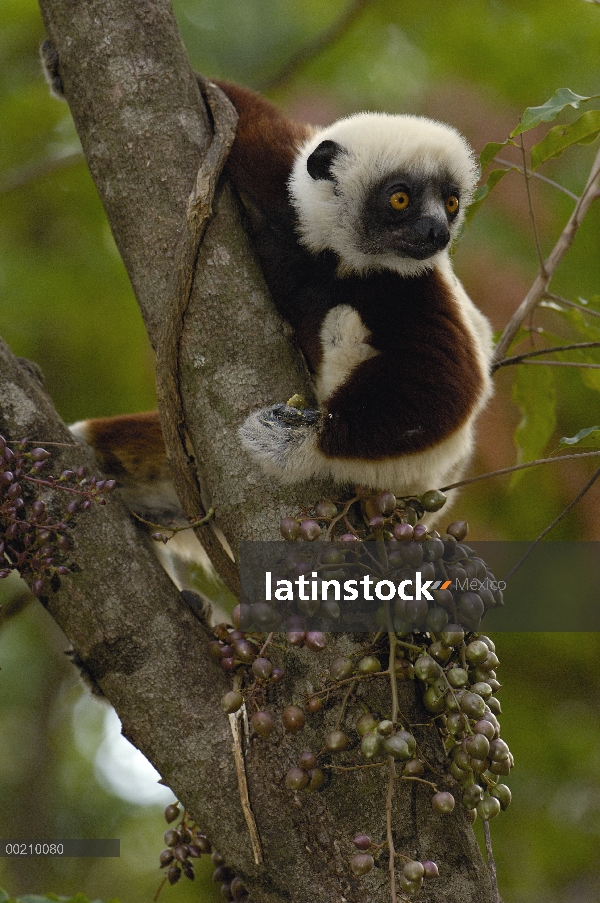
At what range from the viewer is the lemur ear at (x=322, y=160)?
3.41 metres

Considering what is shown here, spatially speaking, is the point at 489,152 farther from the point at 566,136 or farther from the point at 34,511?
the point at 34,511

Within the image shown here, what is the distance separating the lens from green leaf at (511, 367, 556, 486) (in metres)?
3.52

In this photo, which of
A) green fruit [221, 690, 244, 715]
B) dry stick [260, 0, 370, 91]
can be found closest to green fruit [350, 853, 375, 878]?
green fruit [221, 690, 244, 715]

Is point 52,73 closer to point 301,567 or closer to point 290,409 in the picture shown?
point 290,409

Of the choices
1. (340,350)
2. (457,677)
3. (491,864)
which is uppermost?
(340,350)

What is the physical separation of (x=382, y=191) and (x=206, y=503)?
1.68 metres

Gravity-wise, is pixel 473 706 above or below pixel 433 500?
below

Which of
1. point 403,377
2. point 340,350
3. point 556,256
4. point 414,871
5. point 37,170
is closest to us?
point 414,871

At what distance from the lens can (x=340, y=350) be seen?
2936 mm

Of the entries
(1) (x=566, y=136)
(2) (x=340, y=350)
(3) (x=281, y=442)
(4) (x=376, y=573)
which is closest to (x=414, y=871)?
(4) (x=376, y=573)

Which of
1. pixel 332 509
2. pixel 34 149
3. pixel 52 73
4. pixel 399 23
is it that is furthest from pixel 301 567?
pixel 399 23

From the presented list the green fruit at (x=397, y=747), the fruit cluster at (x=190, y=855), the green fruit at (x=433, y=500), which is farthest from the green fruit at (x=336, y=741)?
the green fruit at (x=433, y=500)

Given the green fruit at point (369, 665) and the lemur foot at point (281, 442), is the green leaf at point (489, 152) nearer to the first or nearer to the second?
the lemur foot at point (281, 442)

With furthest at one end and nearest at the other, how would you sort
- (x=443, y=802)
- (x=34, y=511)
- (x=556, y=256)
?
(x=556, y=256)
(x=34, y=511)
(x=443, y=802)
